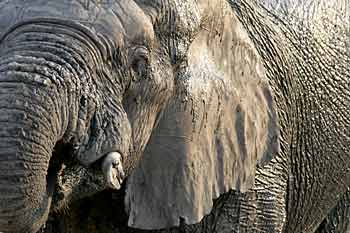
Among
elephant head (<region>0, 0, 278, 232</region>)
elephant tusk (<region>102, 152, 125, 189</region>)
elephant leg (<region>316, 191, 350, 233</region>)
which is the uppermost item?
elephant leg (<region>316, 191, 350, 233</region>)

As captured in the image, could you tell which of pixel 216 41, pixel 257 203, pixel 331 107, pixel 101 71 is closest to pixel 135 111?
pixel 101 71

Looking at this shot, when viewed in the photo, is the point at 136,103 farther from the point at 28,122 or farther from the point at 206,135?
the point at 28,122

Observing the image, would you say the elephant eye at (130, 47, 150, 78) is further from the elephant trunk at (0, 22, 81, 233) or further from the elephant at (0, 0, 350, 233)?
the elephant trunk at (0, 22, 81, 233)

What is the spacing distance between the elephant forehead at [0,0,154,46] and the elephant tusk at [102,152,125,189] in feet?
0.99

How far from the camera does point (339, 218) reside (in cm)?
525

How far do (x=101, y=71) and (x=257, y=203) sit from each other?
3.56 ft

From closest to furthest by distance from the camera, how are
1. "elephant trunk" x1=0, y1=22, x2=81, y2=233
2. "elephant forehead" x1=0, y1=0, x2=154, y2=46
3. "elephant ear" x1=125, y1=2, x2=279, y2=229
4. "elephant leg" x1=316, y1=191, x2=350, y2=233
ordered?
"elephant trunk" x1=0, y1=22, x2=81, y2=233 < "elephant forehead" x1=0, y1=0, x2=154, y2=46 < "elephant ear" x1=125, y1=2, x2=279, y2=229 < "elephant leg" x1=316, y1=191, x2=350, y2=233

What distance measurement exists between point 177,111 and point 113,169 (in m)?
0.39

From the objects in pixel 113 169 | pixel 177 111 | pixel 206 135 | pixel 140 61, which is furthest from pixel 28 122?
pixel 206 135

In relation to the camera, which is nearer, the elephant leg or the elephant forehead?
the elephant forehead

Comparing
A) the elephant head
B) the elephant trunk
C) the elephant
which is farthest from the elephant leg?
the elephant trunk

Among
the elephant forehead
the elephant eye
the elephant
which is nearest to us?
the elephant

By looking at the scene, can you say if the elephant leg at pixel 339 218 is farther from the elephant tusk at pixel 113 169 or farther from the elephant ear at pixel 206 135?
the elephant tusk at pixel 113 169

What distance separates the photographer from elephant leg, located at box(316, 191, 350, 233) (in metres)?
5.23
